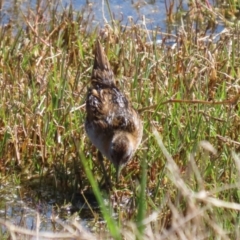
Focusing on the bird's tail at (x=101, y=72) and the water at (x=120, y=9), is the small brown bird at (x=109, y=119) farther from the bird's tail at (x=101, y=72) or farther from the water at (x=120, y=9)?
the water at (x=120, y=9)

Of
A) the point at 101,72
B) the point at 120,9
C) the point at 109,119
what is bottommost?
the point at 120,9

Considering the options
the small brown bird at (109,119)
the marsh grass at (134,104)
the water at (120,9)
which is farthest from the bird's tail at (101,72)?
the water at (120,9)

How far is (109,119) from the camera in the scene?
6.20 m

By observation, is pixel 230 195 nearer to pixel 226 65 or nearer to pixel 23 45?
pixel 226 65

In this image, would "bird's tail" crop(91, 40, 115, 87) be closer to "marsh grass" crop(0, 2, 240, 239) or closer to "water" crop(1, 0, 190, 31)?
"marsh grass" crop(0, 2, 240, 239)

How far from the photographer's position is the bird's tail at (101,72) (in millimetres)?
6441

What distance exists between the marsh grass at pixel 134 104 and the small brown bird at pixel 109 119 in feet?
0.42

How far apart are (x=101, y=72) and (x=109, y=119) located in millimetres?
421

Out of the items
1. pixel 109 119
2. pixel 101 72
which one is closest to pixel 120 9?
pixel 101 72

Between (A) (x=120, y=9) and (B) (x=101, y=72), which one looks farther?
(A) (x=120, y=9)

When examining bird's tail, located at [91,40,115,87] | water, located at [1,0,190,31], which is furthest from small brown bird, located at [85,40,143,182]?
water, located at [1,0,190,31]

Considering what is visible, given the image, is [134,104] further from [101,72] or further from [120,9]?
[120,9]

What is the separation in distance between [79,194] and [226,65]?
6.48 ft

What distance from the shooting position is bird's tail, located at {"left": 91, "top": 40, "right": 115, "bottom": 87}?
21.1 ft
